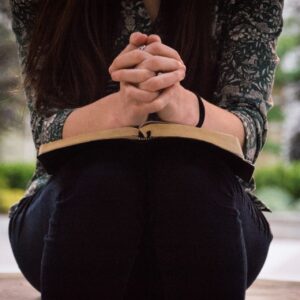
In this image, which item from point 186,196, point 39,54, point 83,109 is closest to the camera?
point 186,196

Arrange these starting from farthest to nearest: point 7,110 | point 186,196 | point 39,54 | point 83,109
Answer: point 7,110 < point 39,54 < point 83,109 < point 186,196

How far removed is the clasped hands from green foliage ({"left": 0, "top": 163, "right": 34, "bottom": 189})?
4464 millimetres

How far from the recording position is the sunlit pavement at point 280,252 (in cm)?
211

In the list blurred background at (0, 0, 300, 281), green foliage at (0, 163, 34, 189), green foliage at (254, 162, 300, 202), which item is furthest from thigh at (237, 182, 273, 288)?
green foliage at (0, 163, 34, 189)

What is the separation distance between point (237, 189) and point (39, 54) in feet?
1.49

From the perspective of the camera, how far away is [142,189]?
2.85 feet

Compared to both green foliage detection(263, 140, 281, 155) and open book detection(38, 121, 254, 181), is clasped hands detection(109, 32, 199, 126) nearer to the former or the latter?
open book detection(38, 121, 254, 181)

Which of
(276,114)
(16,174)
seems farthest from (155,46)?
(276,114)

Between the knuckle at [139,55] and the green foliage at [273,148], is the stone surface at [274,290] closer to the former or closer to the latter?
the knuckle at [139,55]

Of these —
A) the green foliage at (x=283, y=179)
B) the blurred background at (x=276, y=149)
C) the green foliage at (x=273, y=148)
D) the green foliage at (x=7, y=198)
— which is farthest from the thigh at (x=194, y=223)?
the green foliage at (x=273, y=148)

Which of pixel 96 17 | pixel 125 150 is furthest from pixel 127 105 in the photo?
pixel 96 17

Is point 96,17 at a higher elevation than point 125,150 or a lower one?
higher

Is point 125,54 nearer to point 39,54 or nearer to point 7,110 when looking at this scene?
point 39,54

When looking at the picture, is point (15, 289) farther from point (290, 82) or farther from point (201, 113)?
point (290, 82)
